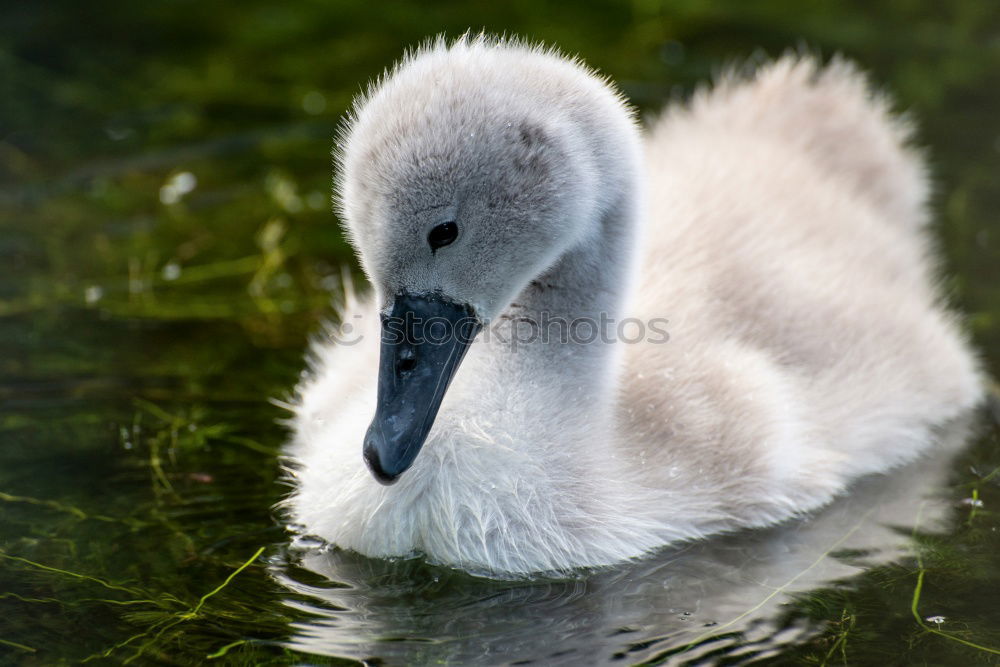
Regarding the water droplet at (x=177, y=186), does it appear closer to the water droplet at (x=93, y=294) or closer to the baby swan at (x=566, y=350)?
Answer: the water droplet at (x=93, y=294)

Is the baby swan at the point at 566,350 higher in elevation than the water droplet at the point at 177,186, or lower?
lower

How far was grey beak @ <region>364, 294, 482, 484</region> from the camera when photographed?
312 centimetres

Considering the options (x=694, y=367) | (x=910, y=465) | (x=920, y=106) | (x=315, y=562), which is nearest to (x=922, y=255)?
(x=910, y=465)

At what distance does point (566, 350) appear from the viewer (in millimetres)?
3426

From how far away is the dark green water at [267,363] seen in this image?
3041 millimetres

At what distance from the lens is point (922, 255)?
4.71m

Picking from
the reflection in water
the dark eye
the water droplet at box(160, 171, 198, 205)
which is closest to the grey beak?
the dark eye

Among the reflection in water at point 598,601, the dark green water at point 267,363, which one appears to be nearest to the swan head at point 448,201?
the reflection in water at point 598,601

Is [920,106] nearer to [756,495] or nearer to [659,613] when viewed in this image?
[756,495]

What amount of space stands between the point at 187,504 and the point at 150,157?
2.73 meters

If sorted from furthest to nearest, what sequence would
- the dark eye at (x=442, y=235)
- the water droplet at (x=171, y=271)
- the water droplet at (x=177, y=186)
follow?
the water droplet at (x=177, y=186) < the water droplet at (x=171, y=271) < the dark eye at (x=442, y=235)

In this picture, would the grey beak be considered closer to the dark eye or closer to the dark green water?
the dark eye

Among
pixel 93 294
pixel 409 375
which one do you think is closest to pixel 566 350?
pixel 409 375

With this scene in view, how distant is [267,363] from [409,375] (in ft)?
4.70
